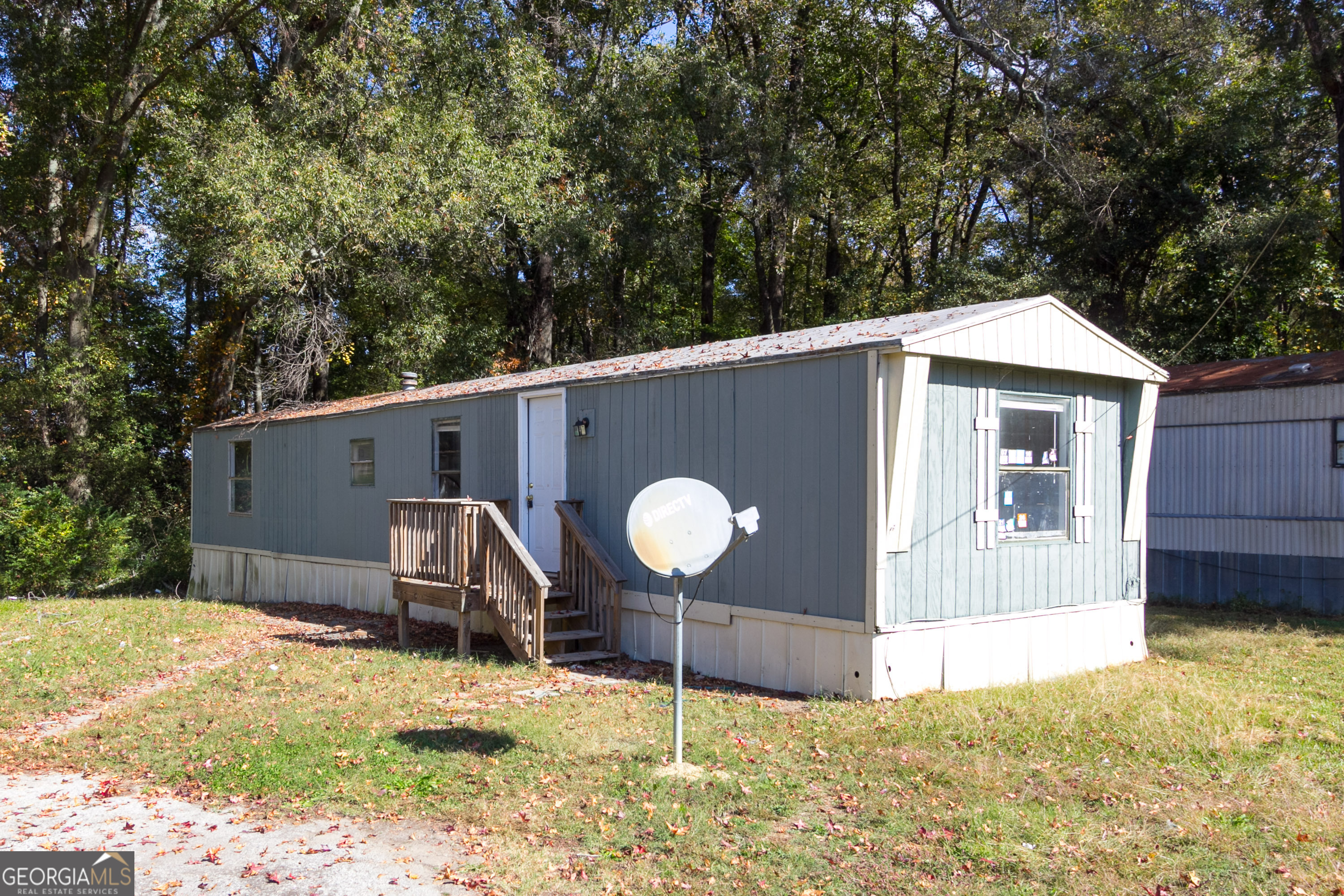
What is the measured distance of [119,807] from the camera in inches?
190

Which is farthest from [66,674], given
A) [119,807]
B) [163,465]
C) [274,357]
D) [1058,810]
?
[163,465]

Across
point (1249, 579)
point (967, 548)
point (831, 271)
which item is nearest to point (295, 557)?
point (967, 548)

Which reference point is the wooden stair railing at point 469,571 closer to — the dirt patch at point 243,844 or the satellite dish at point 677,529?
the satellite dish at point 677,529

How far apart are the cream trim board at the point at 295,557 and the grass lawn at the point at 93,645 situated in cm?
100

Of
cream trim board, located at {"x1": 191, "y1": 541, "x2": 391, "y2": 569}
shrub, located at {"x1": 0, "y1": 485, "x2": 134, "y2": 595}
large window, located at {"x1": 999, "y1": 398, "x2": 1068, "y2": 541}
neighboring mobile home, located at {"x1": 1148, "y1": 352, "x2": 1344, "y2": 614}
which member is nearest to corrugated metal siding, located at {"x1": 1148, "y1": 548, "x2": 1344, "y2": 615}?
neighboring mobile home, located at {"x1": 1148, "y1": 352, "x2": 1344, "y2": 614}

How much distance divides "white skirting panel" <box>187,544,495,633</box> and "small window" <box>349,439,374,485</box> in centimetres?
104

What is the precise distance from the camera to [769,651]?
24.8ft

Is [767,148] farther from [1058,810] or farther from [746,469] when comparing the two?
[1058,810]

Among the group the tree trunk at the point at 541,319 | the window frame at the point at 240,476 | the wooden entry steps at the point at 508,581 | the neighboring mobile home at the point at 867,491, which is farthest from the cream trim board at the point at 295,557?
the tree trunk at the point at 541,319

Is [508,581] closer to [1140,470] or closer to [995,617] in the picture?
[995,617]

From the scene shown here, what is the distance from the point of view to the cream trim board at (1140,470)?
8562 millimetres

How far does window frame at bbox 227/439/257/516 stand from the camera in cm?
1459

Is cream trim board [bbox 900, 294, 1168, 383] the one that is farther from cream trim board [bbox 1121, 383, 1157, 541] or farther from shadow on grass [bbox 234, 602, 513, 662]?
shadow on grass [bbox 234, 602, 513, 662]

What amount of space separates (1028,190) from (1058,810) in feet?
52.2
